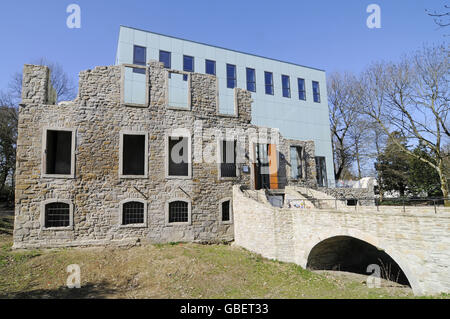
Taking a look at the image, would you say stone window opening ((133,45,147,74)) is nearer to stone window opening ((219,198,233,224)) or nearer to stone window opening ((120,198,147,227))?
stone window opening ((120,198,147,227))

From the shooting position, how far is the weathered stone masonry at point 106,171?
15.0 metres

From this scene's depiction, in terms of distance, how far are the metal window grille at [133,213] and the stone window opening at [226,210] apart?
16.1 ft

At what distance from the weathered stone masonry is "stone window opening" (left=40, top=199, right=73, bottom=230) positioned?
0.13 m

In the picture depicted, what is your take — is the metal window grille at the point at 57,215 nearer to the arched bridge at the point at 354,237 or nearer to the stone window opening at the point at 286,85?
the arched bridge at the point at 354,237

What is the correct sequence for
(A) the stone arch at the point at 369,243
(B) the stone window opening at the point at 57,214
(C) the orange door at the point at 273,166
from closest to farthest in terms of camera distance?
(A) the stone arch at the point at 369,243, (B) the stone window opening at the point at 57,214, (C) the orange door at the point at 273,166

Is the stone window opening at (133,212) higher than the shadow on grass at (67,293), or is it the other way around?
the stone window opening at (133,212)

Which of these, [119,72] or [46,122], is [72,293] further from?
[119,72]

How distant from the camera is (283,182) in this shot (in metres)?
21.8

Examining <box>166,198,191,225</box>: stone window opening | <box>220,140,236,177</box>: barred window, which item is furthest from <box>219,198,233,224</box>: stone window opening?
<box>166,198,191,225</box>: stone window opening

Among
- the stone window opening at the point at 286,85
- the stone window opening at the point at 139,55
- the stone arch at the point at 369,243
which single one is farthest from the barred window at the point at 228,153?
the stone window opening at the point at 286,85

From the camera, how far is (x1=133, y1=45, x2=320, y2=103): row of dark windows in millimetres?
23656

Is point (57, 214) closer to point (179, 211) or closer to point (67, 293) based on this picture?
point (67, 293)

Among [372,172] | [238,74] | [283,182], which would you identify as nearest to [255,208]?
[283,182]

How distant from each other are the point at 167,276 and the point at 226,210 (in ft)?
22.1
